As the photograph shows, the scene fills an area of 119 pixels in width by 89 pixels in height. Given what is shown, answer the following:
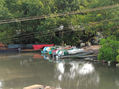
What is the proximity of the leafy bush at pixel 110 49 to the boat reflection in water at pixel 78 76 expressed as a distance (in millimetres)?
1688

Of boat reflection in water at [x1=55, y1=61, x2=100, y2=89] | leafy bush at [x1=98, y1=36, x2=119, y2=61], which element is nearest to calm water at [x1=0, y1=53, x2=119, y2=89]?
boat reflection in water at [x1=55, y1=61, x2=100, y2=89]

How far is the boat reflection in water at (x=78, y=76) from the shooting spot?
1118 cm

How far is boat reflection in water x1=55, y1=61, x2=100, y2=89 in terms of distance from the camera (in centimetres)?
1118

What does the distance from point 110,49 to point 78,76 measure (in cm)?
436

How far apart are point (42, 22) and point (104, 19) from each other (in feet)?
42.9

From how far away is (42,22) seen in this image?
26.7m

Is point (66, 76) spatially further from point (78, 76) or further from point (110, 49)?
point (110, 49)

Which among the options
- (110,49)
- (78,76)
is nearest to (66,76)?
(78,76)

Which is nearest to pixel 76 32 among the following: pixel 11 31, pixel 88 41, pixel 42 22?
pixel 88 41

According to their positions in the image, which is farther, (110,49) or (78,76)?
(110,49)

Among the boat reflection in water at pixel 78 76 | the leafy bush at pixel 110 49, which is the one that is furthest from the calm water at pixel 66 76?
the leafy bush at pixel 110 49

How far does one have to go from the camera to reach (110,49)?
49.4 ft

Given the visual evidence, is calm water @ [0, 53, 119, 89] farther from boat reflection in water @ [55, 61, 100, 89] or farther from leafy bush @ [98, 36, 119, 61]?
leafy bush @ [98, 36, 119, 61]

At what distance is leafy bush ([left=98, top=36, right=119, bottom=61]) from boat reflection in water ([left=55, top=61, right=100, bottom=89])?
5.54ft
